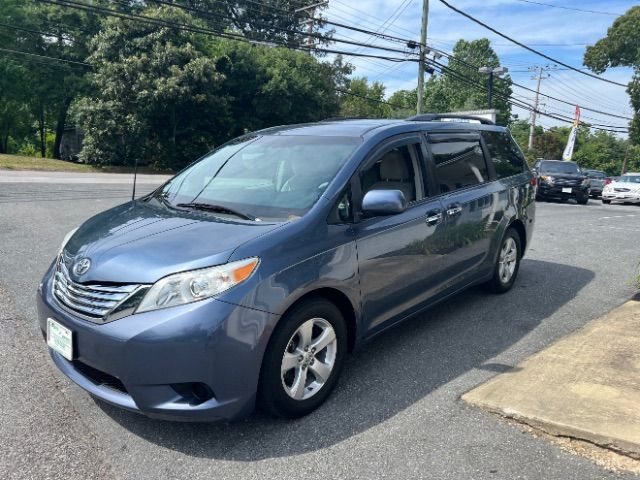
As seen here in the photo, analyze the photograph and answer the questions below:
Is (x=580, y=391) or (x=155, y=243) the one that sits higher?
(x=155, y=243)

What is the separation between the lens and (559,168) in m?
19.8

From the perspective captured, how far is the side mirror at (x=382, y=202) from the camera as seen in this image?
3180 millimetres

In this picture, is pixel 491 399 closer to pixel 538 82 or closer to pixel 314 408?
pixel 314 408

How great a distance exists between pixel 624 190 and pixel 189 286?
22.5 metres

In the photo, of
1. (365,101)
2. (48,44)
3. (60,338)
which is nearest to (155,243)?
(60,338)

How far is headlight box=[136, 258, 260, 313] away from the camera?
252 centimetres

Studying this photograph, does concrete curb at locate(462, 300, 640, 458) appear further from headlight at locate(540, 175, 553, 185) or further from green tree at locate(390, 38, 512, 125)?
green tree at locate(390, 38, 512, 125)

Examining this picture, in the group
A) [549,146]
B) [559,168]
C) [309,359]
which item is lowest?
[309,359]

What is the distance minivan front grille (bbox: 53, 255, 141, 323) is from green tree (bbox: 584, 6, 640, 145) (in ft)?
151

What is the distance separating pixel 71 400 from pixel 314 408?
1447mm

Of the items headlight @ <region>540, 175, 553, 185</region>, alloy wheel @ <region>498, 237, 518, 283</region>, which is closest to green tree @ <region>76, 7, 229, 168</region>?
headlight @ <region>540, 175, 553, 185</region>

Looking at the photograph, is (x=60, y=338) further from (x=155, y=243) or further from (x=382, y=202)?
(x=382, y=202)

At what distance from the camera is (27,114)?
114 ft

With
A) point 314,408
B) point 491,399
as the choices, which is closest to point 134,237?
point 314,408
